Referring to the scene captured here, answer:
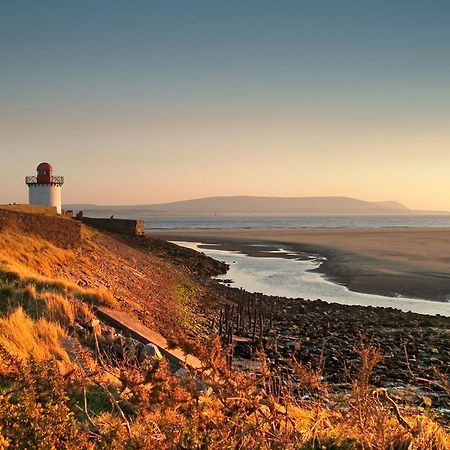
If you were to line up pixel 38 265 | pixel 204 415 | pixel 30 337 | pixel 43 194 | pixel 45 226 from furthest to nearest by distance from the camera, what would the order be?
1. pixel 43 194
2. pixel 45 226
3. pixel 38 265
4. pixel 30 337
5. pixel 204 415

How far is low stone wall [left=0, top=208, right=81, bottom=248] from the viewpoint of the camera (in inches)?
827

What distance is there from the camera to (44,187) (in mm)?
41469

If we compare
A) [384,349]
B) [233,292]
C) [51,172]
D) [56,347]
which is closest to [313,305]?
[233,292]

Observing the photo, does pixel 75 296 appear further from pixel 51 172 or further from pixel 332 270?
pixel 51 172

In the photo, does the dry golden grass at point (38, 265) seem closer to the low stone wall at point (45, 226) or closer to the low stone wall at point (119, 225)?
the low stone wall at point (45, 226)

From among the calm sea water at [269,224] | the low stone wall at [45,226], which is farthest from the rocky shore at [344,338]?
the calm sea water at [269,224]

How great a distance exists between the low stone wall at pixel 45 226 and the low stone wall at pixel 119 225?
16283 millimetres

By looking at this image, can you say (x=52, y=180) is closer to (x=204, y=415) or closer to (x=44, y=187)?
(x=44, y=187)

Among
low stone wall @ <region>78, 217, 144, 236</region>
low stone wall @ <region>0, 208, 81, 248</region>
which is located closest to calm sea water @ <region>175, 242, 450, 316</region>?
low stone wall @ <region>78, 217, 144, 236</region>

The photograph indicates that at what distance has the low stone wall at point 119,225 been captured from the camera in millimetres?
41188

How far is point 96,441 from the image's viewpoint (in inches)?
173

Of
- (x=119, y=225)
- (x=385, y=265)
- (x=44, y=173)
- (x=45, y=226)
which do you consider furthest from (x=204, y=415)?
(x=44, y=173)

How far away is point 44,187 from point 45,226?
785 inches

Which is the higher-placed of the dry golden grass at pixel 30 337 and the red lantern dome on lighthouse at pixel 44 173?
the red lantern dome on lighthouse at pixel 44 173
